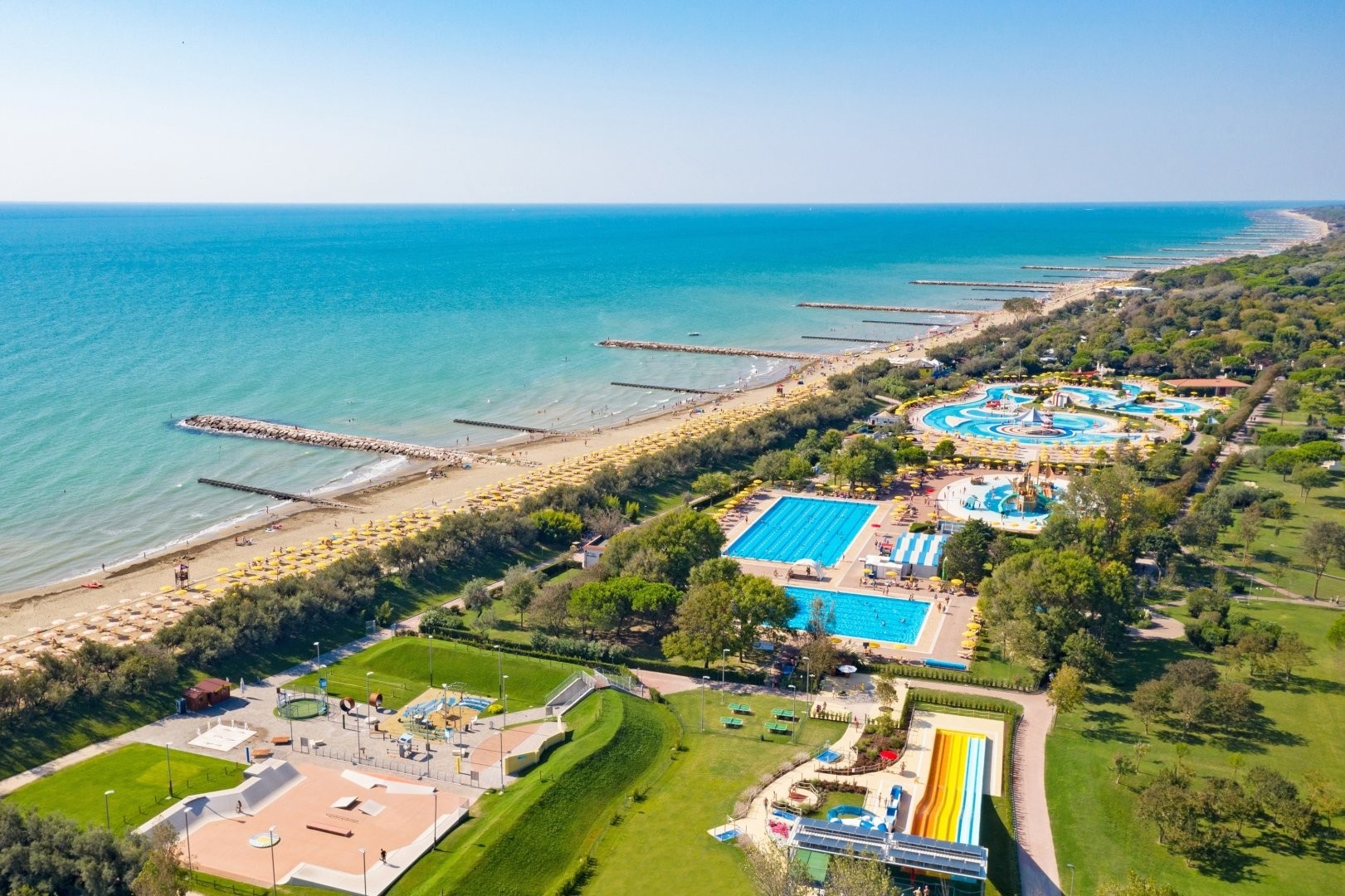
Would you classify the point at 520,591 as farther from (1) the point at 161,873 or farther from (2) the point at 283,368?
(2) the point at 283,368

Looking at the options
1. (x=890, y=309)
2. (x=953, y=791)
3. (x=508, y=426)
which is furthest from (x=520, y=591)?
(x=890, y=309)

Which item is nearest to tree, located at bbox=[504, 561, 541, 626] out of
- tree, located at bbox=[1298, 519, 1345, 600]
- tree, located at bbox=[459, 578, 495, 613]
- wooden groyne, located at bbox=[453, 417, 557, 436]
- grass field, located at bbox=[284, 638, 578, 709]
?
tree, located at bbox=[459, 578, 495, 613]

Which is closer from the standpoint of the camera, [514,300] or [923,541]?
[923,541]

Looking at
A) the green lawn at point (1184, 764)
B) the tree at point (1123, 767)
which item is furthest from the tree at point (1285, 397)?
the tree at point (1123, 767)

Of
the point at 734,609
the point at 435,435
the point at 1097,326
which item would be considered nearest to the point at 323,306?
the point at 435,435

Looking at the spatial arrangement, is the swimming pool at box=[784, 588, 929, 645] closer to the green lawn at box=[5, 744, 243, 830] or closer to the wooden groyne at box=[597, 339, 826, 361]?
the green lawn at box=[5, 744, 243, 830]

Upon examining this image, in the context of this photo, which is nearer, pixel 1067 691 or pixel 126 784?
pixel 126 784

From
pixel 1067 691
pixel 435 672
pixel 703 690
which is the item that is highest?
pixel 1067 691

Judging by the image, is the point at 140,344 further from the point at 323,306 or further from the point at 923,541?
the point at 923,541
